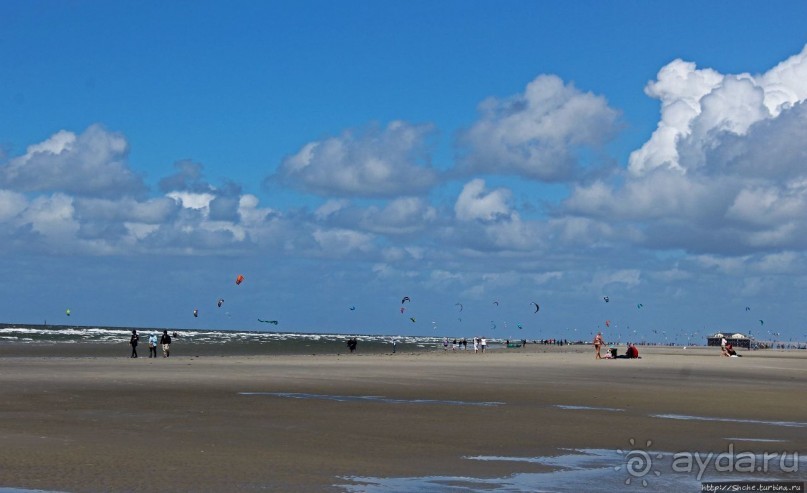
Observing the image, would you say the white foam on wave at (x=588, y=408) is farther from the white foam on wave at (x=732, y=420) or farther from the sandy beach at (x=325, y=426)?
the white foam on wave at (x=732, y=420)

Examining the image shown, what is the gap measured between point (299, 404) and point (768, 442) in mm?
11525

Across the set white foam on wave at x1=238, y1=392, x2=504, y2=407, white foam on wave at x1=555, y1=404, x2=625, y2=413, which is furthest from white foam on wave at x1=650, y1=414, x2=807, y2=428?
white foam on wave at x1=238, y1=392, x2=504, y2=407

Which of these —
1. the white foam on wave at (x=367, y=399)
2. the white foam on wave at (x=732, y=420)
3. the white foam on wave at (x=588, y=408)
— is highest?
the white foam on wave at (x=367, y=399)

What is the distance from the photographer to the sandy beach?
13672 millimetres

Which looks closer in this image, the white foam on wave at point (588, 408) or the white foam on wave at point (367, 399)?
the white foam on wave at point (588, 408)

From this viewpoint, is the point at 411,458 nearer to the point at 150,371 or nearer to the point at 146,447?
the point at 146,447

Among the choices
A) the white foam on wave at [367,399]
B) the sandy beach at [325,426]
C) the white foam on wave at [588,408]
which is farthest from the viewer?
the white foam on wave at [367,399]

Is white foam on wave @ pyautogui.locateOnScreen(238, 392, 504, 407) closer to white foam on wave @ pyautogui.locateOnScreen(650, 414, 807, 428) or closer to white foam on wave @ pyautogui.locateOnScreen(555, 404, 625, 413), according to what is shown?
white foam on wave @ pyautogui.locateOnScreen(555, 404, 625, 413)

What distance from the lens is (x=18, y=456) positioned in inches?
568

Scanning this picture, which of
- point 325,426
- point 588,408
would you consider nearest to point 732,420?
point 588,408

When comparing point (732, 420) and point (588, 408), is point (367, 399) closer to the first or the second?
point (588, 408)

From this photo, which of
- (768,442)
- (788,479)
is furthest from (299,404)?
(788,479)

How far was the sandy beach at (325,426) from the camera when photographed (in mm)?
13672

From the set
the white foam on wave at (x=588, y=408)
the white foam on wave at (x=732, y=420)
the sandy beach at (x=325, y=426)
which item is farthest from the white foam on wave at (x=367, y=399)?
the white foam on wave at (x=732, y=420)
